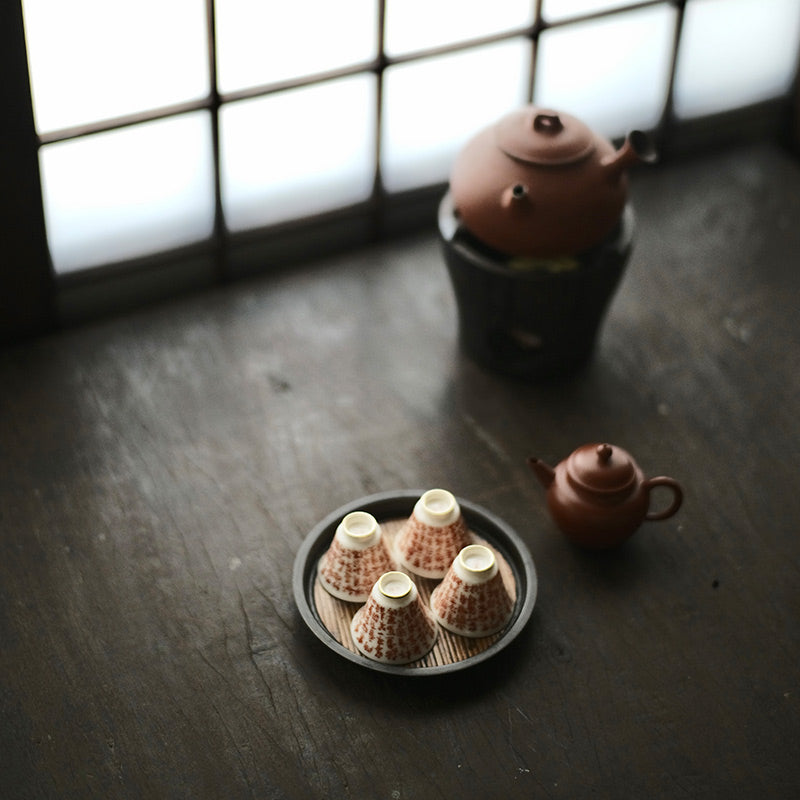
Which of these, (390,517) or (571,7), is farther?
(571,7)

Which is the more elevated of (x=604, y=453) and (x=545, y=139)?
(x=545, y=139)

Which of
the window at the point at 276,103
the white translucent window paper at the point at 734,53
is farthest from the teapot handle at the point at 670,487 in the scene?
the white translucent window paper at the point at 734,53

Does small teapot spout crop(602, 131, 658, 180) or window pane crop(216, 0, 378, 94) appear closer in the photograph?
small teapot spout crop(602, 131, 658, 180)

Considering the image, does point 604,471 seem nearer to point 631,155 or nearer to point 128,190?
point 631,155

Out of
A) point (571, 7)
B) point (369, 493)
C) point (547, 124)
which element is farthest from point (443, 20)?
point (369, 493)

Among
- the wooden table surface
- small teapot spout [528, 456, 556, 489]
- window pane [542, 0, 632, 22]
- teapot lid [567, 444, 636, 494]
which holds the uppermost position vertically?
window pane [542, 0, 632, 22]

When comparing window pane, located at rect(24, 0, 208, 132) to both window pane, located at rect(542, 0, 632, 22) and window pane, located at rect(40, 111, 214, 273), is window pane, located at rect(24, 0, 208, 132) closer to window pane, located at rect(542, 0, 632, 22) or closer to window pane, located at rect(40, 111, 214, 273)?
window pane, located at rect(40, 111, 214, 273)

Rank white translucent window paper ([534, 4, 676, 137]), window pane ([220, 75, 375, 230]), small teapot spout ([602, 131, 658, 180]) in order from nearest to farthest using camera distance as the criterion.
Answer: small teapot spout ([602, 131, 658, 180]) → window pane ([220, 75, 375, 230]) → white translucent window paper ([534, 4, 676, 137])

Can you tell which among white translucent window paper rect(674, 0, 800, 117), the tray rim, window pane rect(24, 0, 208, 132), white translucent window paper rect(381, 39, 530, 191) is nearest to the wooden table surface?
the tray rim

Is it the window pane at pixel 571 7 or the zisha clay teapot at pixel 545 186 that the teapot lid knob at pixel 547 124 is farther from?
the window pane at pixel 571 7
